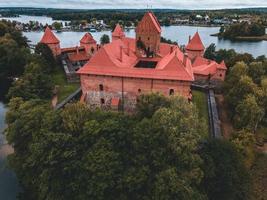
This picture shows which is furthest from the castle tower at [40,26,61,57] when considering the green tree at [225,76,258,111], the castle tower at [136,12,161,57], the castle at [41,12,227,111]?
the green tree at [225,76,258,111]

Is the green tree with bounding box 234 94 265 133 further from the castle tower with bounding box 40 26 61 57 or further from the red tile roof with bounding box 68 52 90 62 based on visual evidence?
the castle tower with bounding box 40 26 61 57

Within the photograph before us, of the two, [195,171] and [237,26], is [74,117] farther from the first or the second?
[237,26]

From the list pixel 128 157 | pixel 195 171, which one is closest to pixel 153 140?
pixel 128 157

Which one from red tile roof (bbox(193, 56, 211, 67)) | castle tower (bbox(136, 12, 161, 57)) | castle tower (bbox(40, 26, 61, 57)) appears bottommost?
red tile roof (bbox(193, 56, 211, 67))

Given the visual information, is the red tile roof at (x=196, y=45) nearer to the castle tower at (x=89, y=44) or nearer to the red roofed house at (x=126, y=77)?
the red roofed house at (x=126, y=77)

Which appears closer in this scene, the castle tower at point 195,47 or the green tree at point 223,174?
the green tree at point 223,174

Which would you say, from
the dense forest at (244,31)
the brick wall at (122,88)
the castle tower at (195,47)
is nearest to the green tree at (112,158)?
the brick wall at (122,88)

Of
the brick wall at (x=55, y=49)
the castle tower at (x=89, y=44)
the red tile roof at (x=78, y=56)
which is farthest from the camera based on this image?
the castle tower at (x=89, y=44)

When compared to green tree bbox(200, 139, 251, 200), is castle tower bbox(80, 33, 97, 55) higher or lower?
higher
